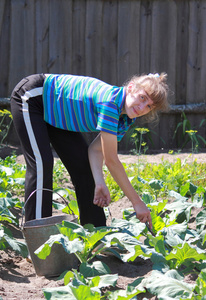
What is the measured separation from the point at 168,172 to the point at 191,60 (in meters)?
2.41

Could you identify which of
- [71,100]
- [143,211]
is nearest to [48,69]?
[71,100]

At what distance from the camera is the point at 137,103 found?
2.54m

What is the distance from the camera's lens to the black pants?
9.01 feet

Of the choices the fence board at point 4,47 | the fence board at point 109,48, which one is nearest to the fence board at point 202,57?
the fence board at point 109,48

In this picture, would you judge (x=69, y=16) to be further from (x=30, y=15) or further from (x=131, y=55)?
(x=131, y=55)

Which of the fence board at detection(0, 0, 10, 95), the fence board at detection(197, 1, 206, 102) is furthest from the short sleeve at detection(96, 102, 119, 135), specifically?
the fence board at detection(197, 1, 206, 102)

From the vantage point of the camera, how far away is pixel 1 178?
12.5 feet

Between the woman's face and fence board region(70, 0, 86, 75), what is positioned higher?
fence board region(70, 0, 86, 75)

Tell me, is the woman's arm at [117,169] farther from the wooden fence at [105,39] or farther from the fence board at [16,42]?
the fence board at [16,42]

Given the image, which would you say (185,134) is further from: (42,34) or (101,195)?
Result: (101,195)

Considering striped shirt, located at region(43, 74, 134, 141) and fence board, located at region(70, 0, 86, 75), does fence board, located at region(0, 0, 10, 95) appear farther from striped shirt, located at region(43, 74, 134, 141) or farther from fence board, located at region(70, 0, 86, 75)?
striped shirt, located at region(43, 74, 134, 141)

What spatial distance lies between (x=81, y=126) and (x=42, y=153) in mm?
280

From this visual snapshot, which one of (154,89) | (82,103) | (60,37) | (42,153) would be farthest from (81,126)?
(60,37)

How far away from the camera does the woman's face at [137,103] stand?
8.34 ft
